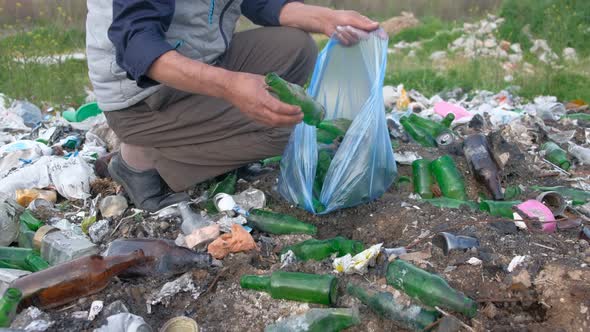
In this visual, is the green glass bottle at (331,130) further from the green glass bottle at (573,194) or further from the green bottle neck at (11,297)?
the green bottle neck at (11,297)

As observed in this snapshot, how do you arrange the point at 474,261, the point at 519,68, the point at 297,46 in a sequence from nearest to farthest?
the point at 474,261 < the point at 297,46 < the point at 519,68

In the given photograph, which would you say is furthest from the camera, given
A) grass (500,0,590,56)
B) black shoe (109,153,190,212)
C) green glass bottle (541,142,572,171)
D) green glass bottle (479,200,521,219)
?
grass (500,0,590,56)

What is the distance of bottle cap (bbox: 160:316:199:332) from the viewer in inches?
77.6

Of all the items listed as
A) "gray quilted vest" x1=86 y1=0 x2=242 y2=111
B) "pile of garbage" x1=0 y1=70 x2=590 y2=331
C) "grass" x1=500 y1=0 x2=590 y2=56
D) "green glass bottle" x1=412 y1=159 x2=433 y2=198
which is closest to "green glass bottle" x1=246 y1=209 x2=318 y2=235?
"pile of garbage" x1=0 y1=70 x2=590 y2=331

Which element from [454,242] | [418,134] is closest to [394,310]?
[454,242]

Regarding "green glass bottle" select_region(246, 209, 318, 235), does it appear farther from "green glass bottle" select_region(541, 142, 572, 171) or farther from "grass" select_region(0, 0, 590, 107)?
"grass" select_region(0, 0, 590, 107)

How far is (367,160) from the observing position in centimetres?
279

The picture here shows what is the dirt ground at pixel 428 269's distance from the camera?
1.97 metres

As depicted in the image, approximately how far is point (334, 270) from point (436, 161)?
1.13 m

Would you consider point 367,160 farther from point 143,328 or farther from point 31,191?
point 31,191

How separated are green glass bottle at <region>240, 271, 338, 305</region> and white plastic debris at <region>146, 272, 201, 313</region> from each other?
0.65 feet

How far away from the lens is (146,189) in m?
3.13

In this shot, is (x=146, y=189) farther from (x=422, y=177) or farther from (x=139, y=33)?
(x=422, y=177)

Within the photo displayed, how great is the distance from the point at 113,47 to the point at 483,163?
76.7 inches
